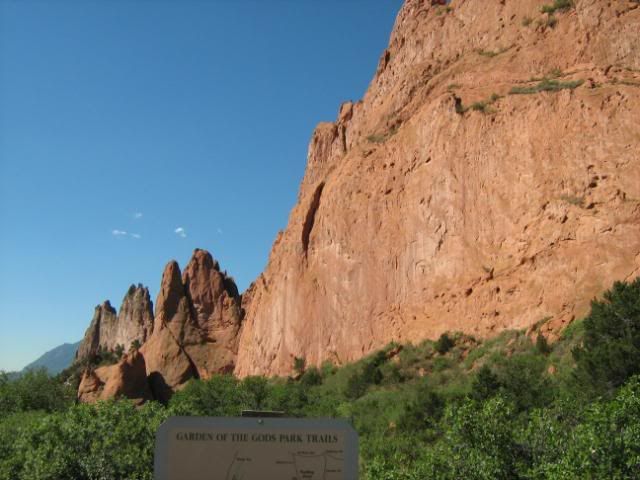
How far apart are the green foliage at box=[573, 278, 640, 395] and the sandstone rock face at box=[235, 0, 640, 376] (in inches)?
213

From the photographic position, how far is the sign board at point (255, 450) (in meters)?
5.74

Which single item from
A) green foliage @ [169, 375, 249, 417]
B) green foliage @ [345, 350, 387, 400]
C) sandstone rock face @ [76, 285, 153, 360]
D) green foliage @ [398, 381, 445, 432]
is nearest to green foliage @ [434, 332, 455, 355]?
green foliage @ [345, 350, 387, 400]

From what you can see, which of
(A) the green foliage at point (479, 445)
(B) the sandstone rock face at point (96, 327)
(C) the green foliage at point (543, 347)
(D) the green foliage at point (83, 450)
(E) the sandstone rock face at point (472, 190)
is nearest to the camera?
(A) the green foliage at point (479, 445)

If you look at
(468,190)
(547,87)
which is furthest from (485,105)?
(468,190)

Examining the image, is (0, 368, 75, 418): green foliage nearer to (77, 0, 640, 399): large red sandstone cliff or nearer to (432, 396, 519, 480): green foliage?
(77, 0, 640, 399): large red sandstone cliff

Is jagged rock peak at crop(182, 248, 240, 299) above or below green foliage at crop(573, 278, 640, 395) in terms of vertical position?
above

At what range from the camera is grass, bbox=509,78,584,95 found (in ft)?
101

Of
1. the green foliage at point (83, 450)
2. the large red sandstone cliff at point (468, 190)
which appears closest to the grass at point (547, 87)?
the large red sandstone cliff at point (468, 190)

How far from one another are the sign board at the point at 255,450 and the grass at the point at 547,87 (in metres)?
28.8

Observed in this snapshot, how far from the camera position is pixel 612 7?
3284 centimetres

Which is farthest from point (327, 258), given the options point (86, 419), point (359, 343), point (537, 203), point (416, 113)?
point (86, 419)

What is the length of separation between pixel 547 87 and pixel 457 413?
2346 cm

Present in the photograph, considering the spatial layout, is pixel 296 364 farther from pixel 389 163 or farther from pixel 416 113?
pixel 416 113

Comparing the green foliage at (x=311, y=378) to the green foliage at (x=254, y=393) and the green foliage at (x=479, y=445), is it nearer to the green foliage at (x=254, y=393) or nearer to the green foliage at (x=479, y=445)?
the green foliage at (x=254, y=393)
